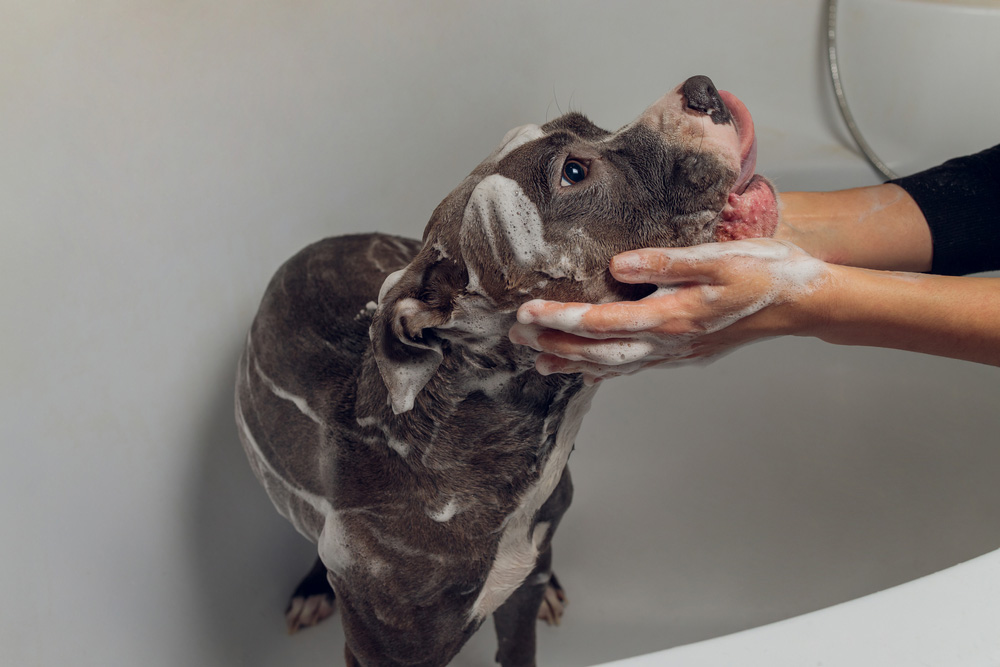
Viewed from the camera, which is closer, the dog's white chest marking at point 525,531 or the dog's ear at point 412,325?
the dog's ear at point 412,325

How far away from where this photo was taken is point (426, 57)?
2.26 meters

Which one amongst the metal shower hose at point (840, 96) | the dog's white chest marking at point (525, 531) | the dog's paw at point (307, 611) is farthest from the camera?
the metal shower hose at point (840, 96)

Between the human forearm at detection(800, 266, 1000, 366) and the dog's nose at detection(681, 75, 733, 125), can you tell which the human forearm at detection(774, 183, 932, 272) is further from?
the dog's nose at detection(681, 75, 733, 125)

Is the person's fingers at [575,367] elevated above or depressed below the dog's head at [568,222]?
below

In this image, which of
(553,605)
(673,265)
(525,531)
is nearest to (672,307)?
(673,265)

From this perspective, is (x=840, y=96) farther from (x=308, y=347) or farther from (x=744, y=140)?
(x=308, y=347)

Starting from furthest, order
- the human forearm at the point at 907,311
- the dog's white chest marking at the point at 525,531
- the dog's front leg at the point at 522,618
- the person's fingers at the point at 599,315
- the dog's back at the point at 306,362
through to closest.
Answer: the dog's front leg at the point at 522,618
the dog's back at the point at 306,362
the dog's white chest marking at the point at 525,531
the human forearm at the point at 907,311
the person's fingers at the point at 599,315

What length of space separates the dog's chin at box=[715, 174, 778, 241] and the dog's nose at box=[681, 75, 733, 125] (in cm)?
13

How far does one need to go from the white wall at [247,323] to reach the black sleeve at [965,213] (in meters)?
0.51

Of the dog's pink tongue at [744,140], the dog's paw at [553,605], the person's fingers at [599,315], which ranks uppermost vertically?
the dog's pink tongue at [744,140]

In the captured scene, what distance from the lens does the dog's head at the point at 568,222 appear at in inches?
44.8

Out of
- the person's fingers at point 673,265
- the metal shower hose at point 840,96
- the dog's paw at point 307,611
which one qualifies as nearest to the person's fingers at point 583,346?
the person's fingers at point 673,265

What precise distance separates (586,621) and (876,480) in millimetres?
992

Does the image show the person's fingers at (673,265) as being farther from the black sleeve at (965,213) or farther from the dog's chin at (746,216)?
the black sleeve at (965,213)
